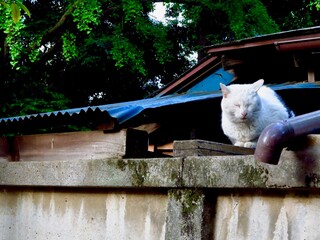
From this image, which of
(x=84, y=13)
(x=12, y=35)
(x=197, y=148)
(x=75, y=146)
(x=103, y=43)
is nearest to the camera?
(x=197, y=148)

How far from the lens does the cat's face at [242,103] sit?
4.70m

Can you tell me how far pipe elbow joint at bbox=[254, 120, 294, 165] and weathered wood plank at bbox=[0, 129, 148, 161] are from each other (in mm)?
1785

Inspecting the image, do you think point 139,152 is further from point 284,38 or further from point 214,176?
point 284,38

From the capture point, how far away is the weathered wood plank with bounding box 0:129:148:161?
4477 millimetres

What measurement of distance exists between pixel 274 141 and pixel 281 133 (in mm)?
54

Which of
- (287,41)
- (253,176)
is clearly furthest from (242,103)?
(287,41)

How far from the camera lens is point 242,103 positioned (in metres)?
4.71

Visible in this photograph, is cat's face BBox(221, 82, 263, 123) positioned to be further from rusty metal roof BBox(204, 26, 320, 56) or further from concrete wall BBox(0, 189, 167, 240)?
rusty metal roof BBox(204, 26, 320, 56)

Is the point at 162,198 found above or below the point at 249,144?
below

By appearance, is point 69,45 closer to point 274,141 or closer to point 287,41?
point 287,41

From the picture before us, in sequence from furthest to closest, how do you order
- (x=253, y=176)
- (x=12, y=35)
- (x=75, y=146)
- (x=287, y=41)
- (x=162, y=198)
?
(x=12, y=35)
(x=287, y=41)
(x=75, y=146)
(x=162, y=198)
(x=253, y=176)

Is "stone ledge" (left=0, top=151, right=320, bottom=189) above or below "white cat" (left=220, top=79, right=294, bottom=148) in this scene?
below

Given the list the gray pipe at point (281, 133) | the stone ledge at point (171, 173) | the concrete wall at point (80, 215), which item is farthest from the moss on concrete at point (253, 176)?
the concrete wall at point (80, 215)

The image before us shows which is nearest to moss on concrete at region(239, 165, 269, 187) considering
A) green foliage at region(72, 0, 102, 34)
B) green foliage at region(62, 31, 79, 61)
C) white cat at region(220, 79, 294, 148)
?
white cat at region(220, 79, 294, 148)
